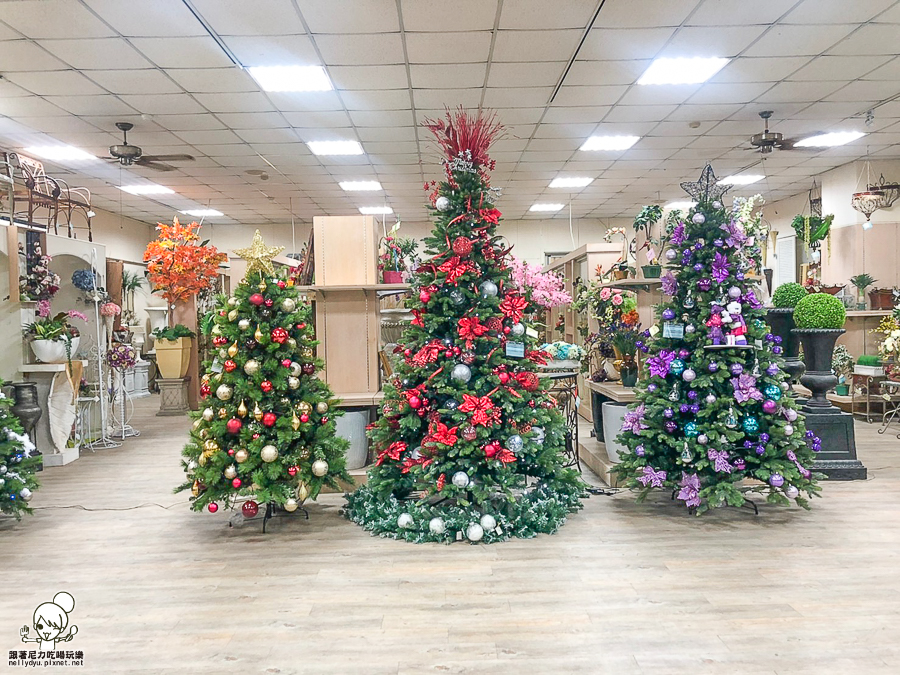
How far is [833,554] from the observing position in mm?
3441

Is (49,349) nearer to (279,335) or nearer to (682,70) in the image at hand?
(279,335)

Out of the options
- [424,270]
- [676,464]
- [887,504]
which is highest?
[424,270]

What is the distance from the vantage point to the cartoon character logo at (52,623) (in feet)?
8.64

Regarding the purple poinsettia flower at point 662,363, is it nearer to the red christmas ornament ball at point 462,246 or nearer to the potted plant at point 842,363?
the red christmas ornament ball at point 462,246

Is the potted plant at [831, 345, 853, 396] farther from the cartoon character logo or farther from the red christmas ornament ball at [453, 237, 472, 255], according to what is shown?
the cartoon character logo

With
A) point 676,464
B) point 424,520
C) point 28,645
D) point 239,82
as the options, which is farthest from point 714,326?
point 239,82

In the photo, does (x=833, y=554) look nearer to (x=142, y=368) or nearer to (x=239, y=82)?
(x=239, y=82)

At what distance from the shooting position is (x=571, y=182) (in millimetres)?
10719

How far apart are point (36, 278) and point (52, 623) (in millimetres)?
4586

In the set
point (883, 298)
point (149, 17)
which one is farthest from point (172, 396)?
point (883, 298)

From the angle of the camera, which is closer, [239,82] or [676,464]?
[676,464]

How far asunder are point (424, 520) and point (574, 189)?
8.69 metres

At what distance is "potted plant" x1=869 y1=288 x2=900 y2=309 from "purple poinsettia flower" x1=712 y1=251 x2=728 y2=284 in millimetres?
6207

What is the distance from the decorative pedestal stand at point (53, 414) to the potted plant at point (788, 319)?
6.51 meters
